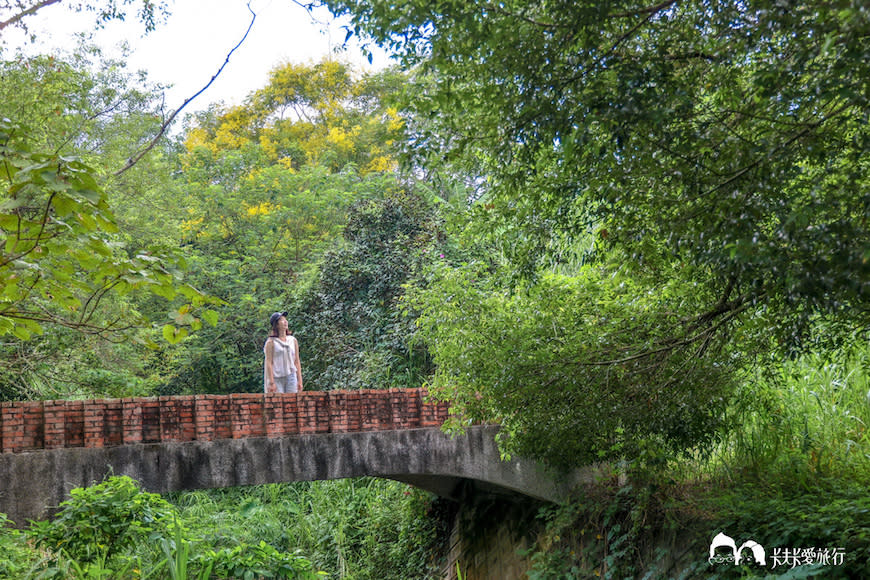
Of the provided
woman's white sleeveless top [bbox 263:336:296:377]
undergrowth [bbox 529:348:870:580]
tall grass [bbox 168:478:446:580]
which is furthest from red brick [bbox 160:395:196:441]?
undergrowth [bbox 529:348:870:580]

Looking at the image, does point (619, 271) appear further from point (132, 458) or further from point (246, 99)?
point (246, 99)

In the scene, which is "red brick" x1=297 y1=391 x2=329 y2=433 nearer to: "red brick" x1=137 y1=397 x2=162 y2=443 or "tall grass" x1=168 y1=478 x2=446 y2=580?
"red brick" x1=137 y1=397 x2=162 y2=443

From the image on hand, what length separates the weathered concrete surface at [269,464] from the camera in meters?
6.55

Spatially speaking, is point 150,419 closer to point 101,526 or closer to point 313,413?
point 313,413

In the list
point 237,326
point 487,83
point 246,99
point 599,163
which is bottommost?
point 599,163

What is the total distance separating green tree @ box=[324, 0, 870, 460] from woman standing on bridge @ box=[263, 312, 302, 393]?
15.7 ft

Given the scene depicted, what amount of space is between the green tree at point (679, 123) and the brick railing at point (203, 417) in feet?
12.2

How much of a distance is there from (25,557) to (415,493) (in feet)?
22.0

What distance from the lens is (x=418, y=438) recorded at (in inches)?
319

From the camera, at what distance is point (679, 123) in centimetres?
400

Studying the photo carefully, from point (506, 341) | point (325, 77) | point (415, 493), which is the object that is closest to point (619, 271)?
point (506, 341)

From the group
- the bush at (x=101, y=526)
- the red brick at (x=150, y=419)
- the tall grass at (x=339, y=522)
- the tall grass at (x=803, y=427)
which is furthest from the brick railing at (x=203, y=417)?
the tall grass at (x=803, y=427)

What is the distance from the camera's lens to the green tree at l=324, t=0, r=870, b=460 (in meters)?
3.42

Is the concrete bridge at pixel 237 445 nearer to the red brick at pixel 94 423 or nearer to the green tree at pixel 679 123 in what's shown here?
the red brick at pixel 94 423
